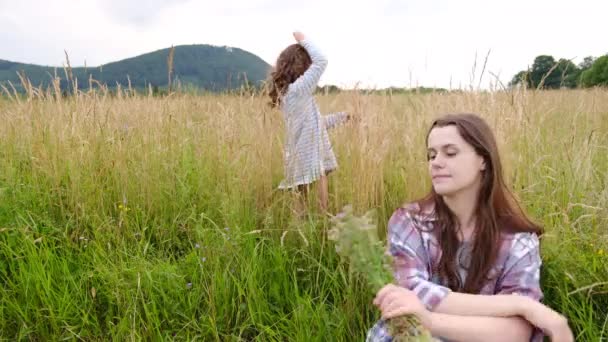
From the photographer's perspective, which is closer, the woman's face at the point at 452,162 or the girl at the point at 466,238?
the girl at the point at 466,238

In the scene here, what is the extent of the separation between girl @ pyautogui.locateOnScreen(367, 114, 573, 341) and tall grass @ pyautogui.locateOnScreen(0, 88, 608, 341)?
267 millimetres

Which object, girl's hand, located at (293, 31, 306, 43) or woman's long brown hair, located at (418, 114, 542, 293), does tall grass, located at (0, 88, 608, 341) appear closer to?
woman's long brown hair, located at (418, 114, 542, 293)

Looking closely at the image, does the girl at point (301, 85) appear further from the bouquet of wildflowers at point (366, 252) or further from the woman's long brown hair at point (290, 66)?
the bouquet of wildflowers at point (366, 252)

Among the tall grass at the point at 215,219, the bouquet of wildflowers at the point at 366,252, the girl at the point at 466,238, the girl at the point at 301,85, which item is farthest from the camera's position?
the girl at the point at 301,85

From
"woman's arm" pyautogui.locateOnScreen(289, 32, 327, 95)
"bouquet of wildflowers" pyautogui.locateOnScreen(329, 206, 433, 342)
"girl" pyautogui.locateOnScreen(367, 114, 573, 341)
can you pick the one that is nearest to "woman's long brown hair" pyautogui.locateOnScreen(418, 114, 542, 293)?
"girl" pyautogui.locateOnScreen(367, 114, 573, 341)

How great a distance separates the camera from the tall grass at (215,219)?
6.11 ft

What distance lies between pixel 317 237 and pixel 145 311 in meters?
0.72

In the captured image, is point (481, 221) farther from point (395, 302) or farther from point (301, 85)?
point (301, 85)

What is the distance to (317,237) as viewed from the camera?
2162 mm

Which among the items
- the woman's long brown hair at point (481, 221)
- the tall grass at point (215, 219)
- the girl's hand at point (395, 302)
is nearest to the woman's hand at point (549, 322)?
the woman's long brown hair at point (481, 221)

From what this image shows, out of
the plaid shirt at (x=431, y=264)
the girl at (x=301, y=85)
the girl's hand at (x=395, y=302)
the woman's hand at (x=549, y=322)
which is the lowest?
the woman's hand at (x=549, y=322)

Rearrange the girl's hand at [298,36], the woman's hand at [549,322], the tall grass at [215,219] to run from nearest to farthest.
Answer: the woman's hand at [549,322] → the tall grass at [215,219] → the girl's hand at [298,36]

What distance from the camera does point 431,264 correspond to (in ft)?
5.25

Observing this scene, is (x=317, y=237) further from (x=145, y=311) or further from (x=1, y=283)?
(x=1, y=283)
